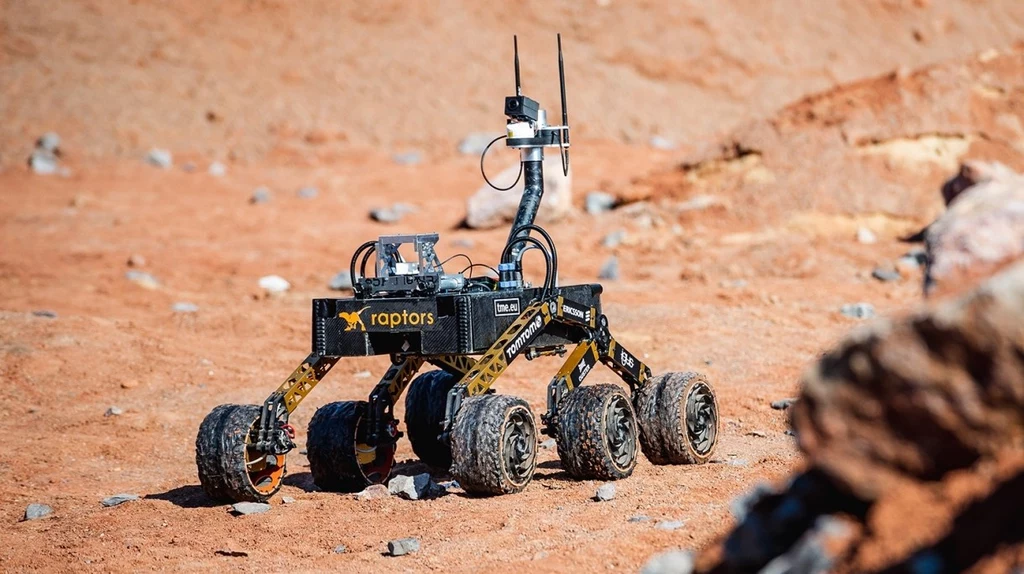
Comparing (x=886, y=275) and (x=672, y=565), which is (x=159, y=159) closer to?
(x=886, y=275)

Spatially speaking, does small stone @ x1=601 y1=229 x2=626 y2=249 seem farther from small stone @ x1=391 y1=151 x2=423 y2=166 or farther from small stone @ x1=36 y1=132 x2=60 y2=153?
small stone @ x1=36 y1=132 x2=60 y2=153

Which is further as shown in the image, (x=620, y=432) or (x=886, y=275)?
(x=886, y=275)

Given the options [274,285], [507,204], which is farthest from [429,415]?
[507,204]

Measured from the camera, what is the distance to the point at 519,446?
7.84 metres

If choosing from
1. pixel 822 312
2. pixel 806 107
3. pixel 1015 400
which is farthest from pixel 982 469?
pixel 806 107

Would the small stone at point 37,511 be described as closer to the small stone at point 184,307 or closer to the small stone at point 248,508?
the small stone at point 248,508

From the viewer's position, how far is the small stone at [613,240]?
18.6 metres

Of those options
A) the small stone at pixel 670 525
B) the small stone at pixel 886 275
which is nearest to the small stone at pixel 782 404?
the small stone at pixel 670 525

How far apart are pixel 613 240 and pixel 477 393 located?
11.1 m

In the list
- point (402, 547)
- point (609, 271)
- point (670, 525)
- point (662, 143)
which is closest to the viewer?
point (670, 525)

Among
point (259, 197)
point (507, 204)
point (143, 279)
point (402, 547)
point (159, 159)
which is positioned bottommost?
point (402, 547)

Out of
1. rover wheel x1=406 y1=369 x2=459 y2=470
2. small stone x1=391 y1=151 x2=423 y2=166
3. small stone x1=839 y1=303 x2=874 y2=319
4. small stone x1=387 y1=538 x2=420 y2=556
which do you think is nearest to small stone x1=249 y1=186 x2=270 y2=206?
small stone x1=391 y1=151 x2=423 y2=166

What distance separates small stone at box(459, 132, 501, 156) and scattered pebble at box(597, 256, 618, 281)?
9.87m

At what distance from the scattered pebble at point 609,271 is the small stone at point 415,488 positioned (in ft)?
28.7
